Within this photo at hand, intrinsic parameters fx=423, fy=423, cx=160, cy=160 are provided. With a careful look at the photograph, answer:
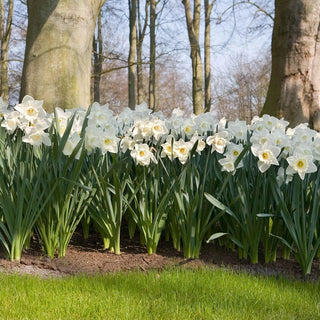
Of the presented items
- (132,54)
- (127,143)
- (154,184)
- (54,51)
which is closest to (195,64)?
(132,54)

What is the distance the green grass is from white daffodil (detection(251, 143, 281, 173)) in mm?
668

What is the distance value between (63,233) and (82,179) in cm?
37

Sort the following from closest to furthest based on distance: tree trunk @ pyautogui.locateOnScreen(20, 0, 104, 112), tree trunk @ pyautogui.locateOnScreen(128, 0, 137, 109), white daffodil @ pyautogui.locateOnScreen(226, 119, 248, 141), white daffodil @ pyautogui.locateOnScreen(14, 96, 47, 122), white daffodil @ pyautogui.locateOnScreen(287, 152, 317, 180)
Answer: white daffodil @ pyautogui.locateOnScreen(287, 152, 317, 180) < white daffodil @ pyautogui.locateOnScreen(14, 96, 47, 122) < white daffodil @ pyautogui.locateOnScreen(226, 119, 248, 141) < tree trunk @ pyautogui.locateOnScreen(20, 0, 104, 112) < tree trunk @ pyautogui.locateOnScreen(128, 0, 137, 109)

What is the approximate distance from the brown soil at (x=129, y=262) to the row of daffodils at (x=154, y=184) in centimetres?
7

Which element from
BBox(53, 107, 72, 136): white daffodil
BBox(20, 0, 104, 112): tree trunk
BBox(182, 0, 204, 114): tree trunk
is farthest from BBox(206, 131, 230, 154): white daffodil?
BBox(182, 0, 204, 114): tree trunk


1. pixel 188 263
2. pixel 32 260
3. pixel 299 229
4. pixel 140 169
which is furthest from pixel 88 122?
pixel 299 229

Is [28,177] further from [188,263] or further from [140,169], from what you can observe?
[188,263]

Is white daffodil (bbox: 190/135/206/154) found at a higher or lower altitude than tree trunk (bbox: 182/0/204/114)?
lower

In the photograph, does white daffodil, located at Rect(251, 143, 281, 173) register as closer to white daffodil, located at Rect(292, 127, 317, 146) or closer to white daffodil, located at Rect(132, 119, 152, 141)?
white daffodil, located at Rect(292, 127, 317, 146)

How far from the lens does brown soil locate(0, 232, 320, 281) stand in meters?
2.56

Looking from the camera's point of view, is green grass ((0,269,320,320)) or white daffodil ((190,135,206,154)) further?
white daffodil ((190,135,206,154))

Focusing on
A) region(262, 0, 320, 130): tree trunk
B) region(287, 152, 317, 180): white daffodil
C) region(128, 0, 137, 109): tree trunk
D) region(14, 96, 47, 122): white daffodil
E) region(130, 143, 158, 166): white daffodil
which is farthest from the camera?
region(128, 0, 137, 109): tree trunk

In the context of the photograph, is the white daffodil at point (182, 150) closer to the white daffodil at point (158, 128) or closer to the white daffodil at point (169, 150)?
the white daffodil at point (169, 150)

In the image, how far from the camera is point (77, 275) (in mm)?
2441
